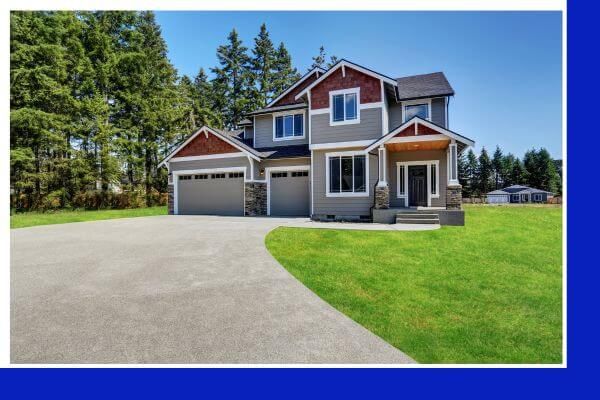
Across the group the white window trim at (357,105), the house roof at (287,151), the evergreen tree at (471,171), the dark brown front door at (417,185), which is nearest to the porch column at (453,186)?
the dark brown front door at (417,185)

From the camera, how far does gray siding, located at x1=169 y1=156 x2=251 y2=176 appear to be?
13543mm

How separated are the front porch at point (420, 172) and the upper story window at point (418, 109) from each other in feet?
5.05

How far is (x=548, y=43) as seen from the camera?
11.9 ft

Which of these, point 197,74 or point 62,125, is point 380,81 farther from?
point 197,74

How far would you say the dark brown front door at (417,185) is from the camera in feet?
40.4

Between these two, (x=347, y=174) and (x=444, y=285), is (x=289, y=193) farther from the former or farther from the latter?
(x=444, y=285)

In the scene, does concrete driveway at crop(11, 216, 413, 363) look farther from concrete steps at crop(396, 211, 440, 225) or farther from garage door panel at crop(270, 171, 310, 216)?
garage door panel at crop(270, 171, 310, 216)

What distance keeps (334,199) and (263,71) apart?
74.1ft

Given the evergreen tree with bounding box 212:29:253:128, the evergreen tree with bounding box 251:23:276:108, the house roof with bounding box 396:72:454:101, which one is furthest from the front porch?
the evergreen tree with bounding box 212:29:253:128

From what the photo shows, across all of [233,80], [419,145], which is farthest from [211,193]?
[233,80]

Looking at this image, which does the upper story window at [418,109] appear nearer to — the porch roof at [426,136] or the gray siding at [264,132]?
the porch roof at [426,136]

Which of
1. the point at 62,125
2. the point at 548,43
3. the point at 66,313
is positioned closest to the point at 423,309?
the point at 548,43

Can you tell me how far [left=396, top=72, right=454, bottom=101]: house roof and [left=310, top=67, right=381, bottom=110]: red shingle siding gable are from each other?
5.41 ft
